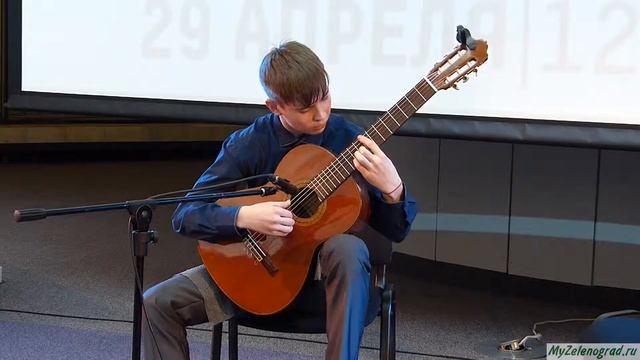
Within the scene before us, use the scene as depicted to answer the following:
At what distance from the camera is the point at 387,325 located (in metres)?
1.95

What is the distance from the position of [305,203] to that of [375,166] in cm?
20

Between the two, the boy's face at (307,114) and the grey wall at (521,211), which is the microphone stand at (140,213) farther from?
the grey wall at (521,211)

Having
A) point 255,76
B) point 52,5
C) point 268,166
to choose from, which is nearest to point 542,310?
point 255,76

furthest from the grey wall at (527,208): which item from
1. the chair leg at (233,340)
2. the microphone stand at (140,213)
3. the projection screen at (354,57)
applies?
the microphone stand at (140,213)

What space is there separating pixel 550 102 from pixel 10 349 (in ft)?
6.30

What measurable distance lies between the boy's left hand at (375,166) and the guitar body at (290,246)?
0.08 metres

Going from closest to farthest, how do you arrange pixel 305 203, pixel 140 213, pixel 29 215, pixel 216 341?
pixel 29 215
pixel 140 213
pixel 305 203
pixel 216 341

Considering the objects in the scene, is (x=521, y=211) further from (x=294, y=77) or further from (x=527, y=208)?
(x=294, y=77)

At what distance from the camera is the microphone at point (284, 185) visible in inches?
69.6

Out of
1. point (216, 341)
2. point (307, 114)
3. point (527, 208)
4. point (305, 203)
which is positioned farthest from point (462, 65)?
point (527, 208)

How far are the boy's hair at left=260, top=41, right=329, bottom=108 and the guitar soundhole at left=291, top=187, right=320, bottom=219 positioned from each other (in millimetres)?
194

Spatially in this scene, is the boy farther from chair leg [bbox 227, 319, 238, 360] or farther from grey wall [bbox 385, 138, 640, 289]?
grey wall [bbox 385, 138, 640, 289]

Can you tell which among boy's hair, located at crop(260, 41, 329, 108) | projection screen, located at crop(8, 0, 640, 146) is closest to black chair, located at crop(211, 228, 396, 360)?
boy's hair, located at crop(260, 41, 329, 108)

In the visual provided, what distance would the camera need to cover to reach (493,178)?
3.80 metres
